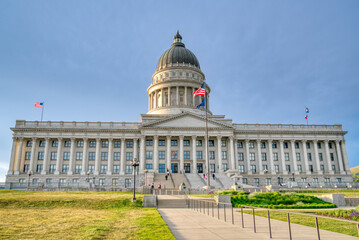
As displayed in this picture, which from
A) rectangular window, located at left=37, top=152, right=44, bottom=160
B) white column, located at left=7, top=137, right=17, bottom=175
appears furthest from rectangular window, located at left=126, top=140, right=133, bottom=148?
white column, located at left=7, top=137, right=17, bottom=175

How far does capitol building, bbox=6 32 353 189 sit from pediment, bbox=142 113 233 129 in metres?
0.25

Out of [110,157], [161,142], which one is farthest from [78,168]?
[161,142]

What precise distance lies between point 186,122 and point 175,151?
7.85 meters

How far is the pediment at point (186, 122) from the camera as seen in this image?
228ft

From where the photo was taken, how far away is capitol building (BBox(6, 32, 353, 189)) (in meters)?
67.8

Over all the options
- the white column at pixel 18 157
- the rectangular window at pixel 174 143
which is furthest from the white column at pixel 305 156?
the white column at pixel 18 157

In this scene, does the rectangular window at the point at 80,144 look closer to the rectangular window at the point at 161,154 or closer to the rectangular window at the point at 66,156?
the rectangular window at the point at 66,156

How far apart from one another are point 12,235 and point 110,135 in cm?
6006

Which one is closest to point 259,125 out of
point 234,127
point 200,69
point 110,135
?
point 234,127

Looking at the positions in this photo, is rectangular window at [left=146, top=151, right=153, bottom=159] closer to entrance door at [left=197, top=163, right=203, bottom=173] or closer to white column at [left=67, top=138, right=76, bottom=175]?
entrance door at [left=197, top=163, right=203, bottom=173]

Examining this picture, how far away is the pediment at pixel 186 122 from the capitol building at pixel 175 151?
0.82ft

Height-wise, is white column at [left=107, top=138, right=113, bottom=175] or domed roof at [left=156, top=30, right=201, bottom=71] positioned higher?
domed roof at [left=156, top=30, right=201, bottom=71]

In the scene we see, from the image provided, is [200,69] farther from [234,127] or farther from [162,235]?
[162,235]

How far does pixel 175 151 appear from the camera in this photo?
2756 inches
